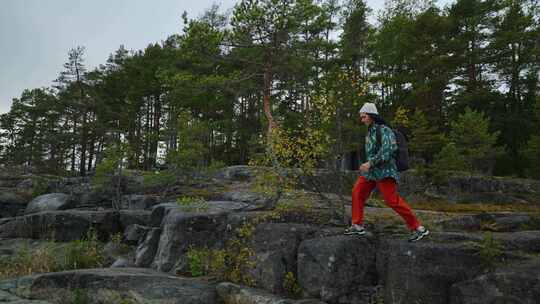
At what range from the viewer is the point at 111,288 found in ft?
24.3

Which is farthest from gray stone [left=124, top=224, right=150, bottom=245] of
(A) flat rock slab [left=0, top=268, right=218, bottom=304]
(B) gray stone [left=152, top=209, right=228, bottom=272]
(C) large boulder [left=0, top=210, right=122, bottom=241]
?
(A) flat rock slab [left=0, top=268, right=218, bottom=304]

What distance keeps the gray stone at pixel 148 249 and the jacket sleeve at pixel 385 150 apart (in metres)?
6.74

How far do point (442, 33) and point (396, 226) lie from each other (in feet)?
85.7

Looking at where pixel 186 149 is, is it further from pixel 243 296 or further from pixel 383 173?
pixel 383 173

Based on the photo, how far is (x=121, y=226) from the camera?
16172 millimetres

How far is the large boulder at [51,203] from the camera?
24.4m

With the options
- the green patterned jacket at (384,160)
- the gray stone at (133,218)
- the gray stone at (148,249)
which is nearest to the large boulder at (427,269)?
the green patterned jacket at (384,160)

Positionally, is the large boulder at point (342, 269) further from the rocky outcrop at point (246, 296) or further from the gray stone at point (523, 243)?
the gray stone at point (523, 243)

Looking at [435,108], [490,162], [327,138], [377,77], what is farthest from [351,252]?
[377,77]

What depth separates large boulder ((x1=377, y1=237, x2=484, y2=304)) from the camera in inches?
219

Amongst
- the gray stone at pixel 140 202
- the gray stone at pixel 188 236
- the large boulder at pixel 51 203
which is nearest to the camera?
the gray stone at pixel 188 236

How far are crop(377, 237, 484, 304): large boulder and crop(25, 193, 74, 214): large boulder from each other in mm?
23796

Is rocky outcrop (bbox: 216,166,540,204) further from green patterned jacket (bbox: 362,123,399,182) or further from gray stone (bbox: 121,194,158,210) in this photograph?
green patterned jacket (bbox: 362,123,399,182)

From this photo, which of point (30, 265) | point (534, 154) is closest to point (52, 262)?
point (30, 265)
